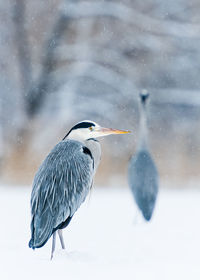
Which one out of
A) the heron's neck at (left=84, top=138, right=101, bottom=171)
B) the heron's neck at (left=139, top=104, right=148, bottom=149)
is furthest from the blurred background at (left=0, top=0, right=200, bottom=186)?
the heron's neck at (left=84, top=138, right=101, bottom=171)

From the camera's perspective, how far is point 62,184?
8.97 ft

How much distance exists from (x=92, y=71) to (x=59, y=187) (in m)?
6.15

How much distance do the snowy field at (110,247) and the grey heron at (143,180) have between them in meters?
0.15

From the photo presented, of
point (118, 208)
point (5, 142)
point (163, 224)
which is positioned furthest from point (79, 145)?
point (5, 142)

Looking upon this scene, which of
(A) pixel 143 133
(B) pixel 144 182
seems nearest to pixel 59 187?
(B) pixel 144 182

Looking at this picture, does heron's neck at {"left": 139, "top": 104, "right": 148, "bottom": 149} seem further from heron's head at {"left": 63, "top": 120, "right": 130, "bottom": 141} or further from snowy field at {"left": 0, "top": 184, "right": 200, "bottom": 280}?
heron's head at {"left": 63, "top": 120, "right": 130, "bottom": 141}

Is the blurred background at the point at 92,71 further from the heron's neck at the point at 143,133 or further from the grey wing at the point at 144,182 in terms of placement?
the grey wing at the point at 144,182

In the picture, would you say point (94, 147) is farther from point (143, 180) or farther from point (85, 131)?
point (143, 180)

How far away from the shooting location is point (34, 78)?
8.94m

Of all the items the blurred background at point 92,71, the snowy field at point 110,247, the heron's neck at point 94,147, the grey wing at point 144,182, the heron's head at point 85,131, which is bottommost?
the snowy field at point 110,247

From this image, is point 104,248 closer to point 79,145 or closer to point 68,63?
point 79,145

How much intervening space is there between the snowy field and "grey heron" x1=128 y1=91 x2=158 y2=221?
150mm

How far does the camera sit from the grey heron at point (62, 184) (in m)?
2.61

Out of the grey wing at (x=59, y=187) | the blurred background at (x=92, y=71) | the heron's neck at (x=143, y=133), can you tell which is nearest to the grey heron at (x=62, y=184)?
the grey wing at (x=59, y=187)
